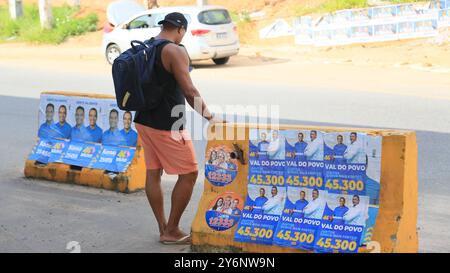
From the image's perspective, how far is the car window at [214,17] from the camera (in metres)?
20.4

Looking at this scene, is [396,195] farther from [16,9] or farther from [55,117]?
[16,9]

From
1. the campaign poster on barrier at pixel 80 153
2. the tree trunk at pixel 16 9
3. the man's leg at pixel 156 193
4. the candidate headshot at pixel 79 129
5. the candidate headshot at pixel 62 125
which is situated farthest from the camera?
the tree trunk at pixel 16 9

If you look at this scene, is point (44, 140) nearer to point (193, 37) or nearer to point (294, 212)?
point (294, 212)

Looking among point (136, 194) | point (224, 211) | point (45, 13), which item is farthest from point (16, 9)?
point (224, 211)

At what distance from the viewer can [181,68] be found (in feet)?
19.3

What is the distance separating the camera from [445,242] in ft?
19.8

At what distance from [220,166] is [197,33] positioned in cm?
1442

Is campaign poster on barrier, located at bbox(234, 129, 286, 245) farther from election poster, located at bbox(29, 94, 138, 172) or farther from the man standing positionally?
election poster, located at bbox(29, 94, 138, 172)

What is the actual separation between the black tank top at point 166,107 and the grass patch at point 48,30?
79.9 ft

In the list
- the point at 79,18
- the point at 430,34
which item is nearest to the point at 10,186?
the point at 430,34

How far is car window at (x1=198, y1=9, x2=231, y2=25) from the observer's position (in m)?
20.4

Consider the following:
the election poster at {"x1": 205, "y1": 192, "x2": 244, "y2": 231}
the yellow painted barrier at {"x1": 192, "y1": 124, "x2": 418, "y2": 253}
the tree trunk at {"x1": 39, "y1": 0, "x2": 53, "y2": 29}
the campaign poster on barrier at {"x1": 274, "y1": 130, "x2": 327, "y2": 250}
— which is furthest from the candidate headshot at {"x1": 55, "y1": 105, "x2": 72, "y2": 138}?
the tree trunk at {"x1": 39, "y1": 0, "x2": 53, "y2": 29}

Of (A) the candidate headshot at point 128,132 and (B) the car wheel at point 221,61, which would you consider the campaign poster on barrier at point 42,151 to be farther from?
(B) the car wheel at point 221,61

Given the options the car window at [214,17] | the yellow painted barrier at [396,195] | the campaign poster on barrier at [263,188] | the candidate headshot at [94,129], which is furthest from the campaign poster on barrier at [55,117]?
the car window at [214,17]
